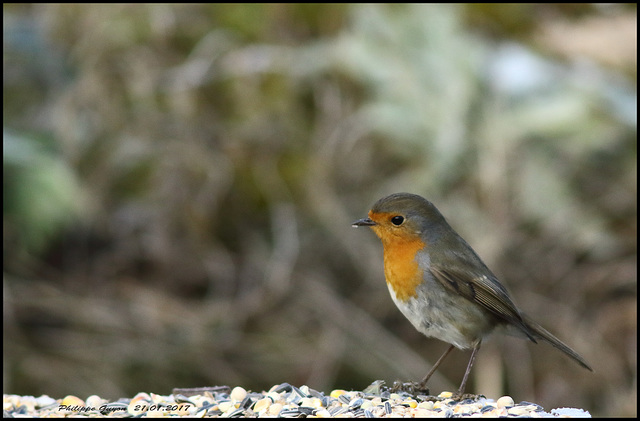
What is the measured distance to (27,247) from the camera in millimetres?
5102

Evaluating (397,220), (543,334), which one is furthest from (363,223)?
(543,334)

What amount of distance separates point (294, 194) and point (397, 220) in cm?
306

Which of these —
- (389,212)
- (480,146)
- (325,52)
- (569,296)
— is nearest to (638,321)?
(569,296)

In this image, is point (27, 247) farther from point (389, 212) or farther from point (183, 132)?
point (389, 212)

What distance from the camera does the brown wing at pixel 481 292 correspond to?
8.39 feet

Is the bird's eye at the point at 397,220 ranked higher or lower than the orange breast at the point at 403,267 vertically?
higher

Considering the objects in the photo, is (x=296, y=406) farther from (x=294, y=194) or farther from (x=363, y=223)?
(x=294, y=194)

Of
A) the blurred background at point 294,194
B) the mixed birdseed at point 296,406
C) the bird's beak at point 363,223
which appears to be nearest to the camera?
the mixed birdseed at point 296,406

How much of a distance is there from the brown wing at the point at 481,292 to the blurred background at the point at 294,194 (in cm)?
246

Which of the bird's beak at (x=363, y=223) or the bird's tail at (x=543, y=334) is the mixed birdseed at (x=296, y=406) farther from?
the bird's beak at (x=363, y=223)

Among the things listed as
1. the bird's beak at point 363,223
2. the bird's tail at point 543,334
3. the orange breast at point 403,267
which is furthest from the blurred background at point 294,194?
the bird's beak at point 363,223

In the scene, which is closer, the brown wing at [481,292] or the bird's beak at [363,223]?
the bird's beak at [363,223]

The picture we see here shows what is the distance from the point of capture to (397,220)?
2551 mm

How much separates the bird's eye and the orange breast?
0.06m
